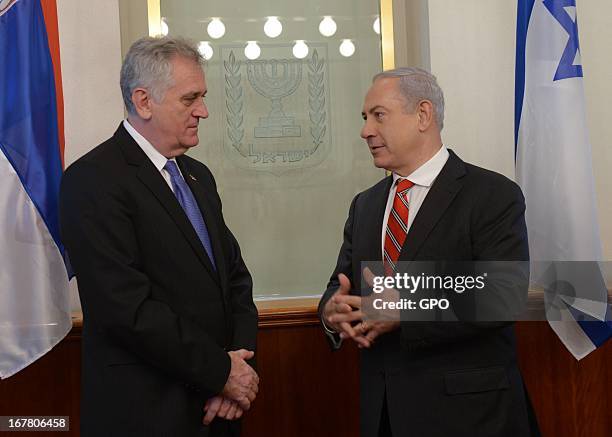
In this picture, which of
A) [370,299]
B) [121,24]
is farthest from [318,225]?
[370,299]

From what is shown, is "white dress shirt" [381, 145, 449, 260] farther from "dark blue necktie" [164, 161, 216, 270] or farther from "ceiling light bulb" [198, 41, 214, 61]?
"ceiling light bulb" [198, 41, 214, 61]

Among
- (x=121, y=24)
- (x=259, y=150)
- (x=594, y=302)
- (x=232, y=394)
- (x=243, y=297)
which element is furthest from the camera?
(x=259, y=150)

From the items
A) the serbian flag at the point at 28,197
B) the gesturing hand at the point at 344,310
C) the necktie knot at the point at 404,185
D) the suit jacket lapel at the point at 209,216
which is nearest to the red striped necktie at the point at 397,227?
the necktie knot at the point at 404,185

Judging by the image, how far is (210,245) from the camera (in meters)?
2.30

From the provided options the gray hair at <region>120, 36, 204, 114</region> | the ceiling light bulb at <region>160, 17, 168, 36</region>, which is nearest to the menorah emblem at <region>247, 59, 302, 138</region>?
the ceiling light bulb at <region>160, 17, 168, 36</region>

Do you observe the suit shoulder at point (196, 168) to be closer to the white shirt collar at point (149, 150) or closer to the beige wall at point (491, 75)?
the white shirt collar at point (149, 150)

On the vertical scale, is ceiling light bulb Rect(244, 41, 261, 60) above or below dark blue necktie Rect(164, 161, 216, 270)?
above

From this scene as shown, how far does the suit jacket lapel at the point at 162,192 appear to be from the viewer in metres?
2.15

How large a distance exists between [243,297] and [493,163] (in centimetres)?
185

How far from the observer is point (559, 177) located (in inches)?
121

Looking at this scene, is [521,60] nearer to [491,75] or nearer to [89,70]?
[491,75]

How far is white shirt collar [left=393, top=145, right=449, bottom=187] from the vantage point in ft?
7.62

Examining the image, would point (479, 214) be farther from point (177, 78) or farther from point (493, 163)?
point (493, 163)

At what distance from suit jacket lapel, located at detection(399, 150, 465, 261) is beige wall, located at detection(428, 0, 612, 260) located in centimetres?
150
